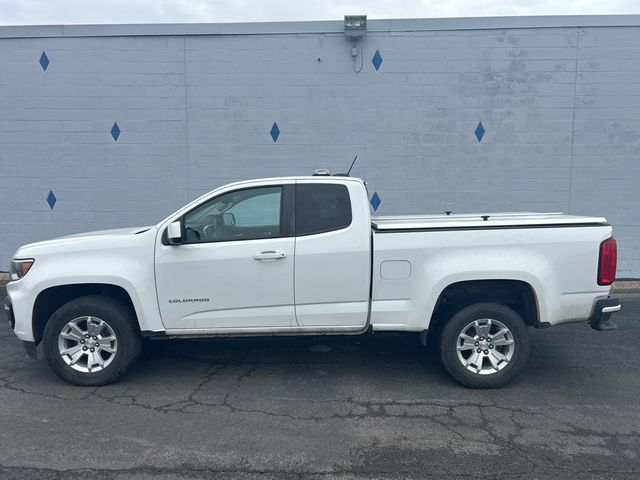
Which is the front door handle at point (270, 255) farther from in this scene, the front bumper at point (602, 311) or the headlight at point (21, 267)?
the front bumper at point (602, 311)

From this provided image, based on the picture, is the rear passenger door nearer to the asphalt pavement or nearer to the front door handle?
the front door handle

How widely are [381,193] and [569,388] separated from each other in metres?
5.36

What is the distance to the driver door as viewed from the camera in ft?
16.9

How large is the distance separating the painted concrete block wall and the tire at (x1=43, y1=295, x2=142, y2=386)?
5213 mm

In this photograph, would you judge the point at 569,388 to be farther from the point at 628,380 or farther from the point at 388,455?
the point at 388,455

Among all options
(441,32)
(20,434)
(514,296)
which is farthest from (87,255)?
(441,32)

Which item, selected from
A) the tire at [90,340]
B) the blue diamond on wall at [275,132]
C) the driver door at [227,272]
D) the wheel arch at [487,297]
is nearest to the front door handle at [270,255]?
the driver door at [227,272]

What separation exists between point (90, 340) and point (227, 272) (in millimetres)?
1403

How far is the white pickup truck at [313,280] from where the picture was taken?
5086 millimetres

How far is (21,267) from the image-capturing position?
5.25 m

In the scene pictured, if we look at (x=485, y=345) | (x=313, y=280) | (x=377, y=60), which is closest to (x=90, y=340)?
(x=313, y=280)

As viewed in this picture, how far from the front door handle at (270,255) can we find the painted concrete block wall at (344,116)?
511 cm

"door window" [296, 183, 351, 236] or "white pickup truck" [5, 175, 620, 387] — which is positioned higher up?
"door window" [296, 183, 351, 236]

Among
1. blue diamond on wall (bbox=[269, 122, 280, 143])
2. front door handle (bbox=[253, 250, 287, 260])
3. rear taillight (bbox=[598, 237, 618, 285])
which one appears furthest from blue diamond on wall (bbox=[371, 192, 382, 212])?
rear taillight (bbox=[598, 237, 618, 285])
